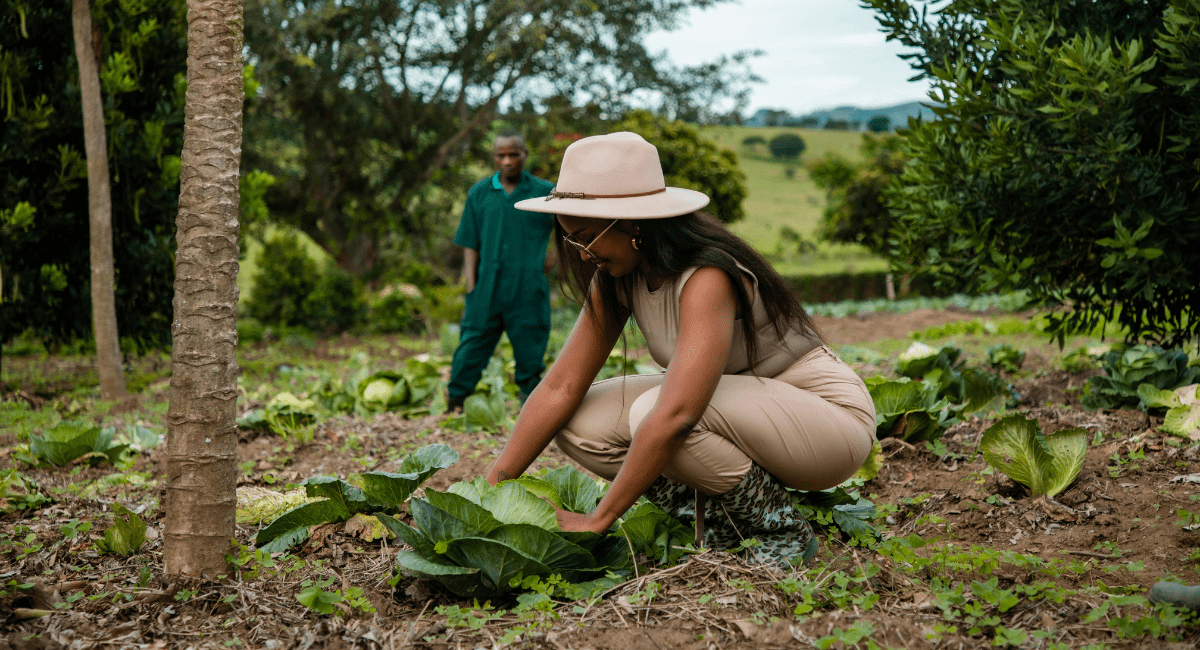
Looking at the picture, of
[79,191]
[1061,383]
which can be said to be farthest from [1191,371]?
[79,191]

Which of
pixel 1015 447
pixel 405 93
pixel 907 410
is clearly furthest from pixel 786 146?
pixel 1015 447

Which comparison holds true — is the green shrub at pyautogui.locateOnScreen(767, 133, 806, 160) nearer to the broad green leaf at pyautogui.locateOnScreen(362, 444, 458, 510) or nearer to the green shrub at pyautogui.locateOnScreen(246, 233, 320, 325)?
the green shrub at pyautogui.locateOnScreen(246, 233, 320, 325)

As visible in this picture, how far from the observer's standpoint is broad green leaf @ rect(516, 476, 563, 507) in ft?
8.64

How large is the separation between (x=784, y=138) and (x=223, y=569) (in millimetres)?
63989

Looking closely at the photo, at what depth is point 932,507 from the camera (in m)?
3.24

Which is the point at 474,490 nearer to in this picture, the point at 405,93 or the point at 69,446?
the point at 69,446

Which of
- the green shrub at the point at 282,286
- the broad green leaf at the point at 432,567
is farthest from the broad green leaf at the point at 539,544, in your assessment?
the green shrub at the point at 282,286

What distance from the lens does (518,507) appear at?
93.4 inches

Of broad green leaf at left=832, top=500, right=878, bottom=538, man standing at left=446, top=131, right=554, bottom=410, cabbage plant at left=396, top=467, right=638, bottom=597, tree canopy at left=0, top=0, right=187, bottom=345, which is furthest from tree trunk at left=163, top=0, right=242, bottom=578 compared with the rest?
tree canopy at left=0, top=0, right=187, bottom=345

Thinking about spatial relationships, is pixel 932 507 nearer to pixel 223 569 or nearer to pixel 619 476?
pixel 619 476

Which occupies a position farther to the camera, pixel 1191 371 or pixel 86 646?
pixel 1191 371

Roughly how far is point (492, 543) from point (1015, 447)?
6.90ft

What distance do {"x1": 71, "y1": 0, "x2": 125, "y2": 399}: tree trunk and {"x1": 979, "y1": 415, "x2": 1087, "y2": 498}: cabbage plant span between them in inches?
229

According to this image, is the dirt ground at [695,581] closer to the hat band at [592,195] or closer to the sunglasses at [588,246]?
the sunglasses at [588,246]
